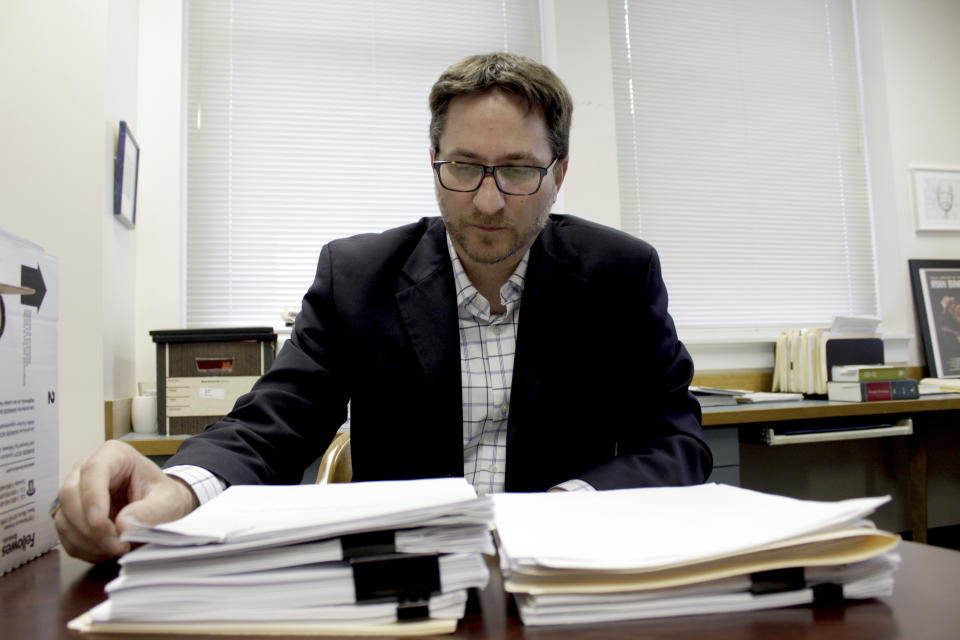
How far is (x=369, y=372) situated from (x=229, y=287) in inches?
61.8

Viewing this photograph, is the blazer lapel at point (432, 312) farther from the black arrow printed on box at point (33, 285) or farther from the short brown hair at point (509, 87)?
the black arrow printed on box at point (33, 285)

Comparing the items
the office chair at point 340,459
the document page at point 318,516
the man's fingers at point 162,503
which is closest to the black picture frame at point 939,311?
the office chair at point 340,459

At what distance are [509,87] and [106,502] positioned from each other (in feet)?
3.11

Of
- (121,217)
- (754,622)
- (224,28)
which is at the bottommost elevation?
(754,622)

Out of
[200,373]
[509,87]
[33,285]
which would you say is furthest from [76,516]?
[200,373]

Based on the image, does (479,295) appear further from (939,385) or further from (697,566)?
(939,385)

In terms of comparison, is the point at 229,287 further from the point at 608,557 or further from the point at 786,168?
the point at 786,168

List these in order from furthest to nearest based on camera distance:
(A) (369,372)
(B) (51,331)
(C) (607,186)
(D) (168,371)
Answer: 1. (C) (607,186)
2. (D) (168,371)
3. (A) (369,372)
4. (B) (51,331)

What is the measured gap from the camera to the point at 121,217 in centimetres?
198

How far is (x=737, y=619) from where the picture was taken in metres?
0.40

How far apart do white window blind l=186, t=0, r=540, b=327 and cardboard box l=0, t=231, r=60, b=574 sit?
1.86 meters

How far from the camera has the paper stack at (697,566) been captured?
40cm

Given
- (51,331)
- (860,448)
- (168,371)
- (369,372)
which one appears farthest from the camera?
(860,448)

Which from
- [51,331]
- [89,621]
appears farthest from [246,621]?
[51,331]
